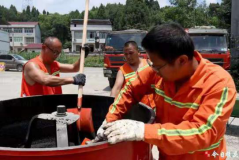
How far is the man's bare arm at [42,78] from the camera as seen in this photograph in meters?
2.69

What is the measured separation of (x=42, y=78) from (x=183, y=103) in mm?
1695

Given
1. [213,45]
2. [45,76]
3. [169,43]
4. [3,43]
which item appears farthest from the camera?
[3,43]

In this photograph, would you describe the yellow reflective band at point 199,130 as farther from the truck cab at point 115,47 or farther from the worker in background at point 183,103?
the truck cab at point 115,47

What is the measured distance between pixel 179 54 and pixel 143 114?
77 centimetres

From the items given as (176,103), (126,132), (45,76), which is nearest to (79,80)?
(45,76)

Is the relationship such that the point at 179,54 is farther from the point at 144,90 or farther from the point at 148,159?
the point at 148,159

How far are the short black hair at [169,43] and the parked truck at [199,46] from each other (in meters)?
7.15

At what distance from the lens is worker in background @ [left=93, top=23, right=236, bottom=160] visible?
3.80 ft

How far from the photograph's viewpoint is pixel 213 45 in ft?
28.8

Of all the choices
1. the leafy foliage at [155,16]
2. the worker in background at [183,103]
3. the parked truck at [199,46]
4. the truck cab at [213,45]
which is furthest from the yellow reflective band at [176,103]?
the leafy foliage at [155,16]

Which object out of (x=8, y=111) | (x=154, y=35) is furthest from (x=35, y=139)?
(x=154, y=35)

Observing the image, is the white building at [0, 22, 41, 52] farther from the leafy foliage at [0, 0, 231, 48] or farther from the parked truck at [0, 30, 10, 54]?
the parked truck at [0, 30, 10, 54]

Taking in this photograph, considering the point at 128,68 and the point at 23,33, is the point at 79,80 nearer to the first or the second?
the point at 128,68

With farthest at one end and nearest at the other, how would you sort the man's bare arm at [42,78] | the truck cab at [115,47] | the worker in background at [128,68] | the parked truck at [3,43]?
the parked truck at [3,43] < the truck cab at [115,47] < the worker in background at [128,68] < the man's bare arm at [42,78]
